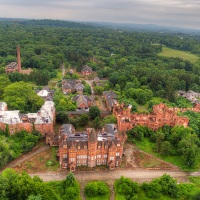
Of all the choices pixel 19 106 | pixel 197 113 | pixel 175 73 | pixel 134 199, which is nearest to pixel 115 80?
pixel 175 73

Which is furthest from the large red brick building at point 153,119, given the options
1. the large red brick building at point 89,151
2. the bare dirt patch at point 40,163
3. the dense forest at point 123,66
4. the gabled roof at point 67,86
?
the gabled roof at point 67,86

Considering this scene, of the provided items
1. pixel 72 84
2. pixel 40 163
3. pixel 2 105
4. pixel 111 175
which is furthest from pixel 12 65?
pixel 111 175

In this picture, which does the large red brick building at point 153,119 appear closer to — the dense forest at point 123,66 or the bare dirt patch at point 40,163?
the bare dirt patch at point 40,163

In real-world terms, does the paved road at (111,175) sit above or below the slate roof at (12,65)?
below

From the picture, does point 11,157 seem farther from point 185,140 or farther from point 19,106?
point 185,140

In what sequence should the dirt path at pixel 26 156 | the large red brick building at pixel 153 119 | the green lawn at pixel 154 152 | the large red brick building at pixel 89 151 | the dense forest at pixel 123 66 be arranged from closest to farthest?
the large red brick building at pixel 89 151 → the dirt path at pixel 26 156 → the green lawn at pixel 154 152 → the large red brick building at pixel 153 119 → the dense forest at pixel 123 66
